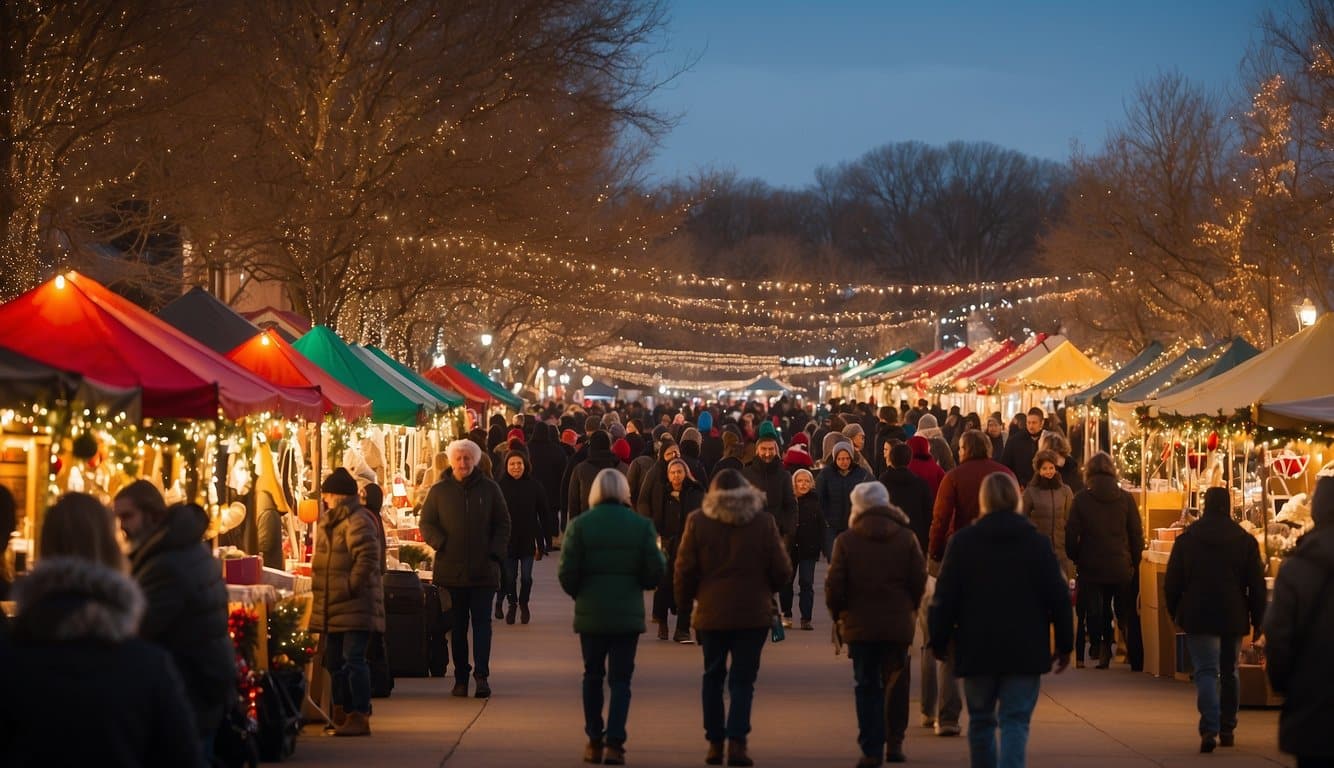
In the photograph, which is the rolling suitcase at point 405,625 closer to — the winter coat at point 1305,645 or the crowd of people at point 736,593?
the crowd of people at point 736,593

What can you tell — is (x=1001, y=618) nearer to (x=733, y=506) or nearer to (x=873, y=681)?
(x=873, y=681)

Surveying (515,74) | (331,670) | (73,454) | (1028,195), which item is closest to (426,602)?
(331,670)

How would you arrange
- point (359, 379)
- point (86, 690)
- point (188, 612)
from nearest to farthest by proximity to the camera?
point (86, 690), point (188, 612), point (359, 379)

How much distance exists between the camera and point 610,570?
10250mm

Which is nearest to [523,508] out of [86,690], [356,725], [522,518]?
[522,518]

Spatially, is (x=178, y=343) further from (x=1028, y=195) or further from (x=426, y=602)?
(x=1028, y=195)

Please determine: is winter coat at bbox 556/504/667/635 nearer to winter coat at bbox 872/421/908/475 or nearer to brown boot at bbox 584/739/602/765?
brown boot at bbox 584/739/602/765

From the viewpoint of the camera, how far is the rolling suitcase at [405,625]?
13.5 m

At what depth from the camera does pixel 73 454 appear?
10.2 metres

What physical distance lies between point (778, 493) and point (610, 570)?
255 inches

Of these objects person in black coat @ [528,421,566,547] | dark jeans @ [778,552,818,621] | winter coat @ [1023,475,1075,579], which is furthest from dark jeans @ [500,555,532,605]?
winter coat @ [1023,475,1075,579]

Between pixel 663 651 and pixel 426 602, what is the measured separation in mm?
2781

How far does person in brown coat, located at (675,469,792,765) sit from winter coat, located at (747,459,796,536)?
615 cm

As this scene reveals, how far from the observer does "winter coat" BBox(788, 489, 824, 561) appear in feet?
55.3
